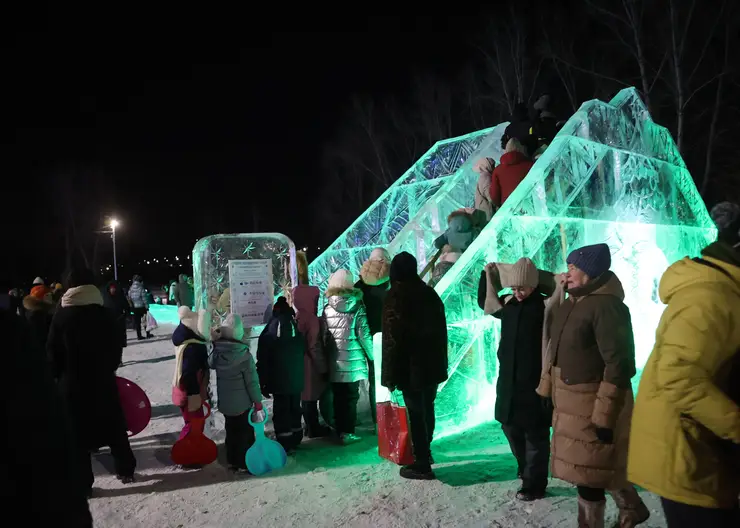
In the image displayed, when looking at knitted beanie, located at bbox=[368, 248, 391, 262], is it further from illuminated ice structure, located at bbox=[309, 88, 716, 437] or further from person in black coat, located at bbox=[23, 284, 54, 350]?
person in black coat, located at bbox=[23, 284, 54, 350]

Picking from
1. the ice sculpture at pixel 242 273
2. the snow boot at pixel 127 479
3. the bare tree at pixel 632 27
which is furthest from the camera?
the bare tree at pixel 632 27

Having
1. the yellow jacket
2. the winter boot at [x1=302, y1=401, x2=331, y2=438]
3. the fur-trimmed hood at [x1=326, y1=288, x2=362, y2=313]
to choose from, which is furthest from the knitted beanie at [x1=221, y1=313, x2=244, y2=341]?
the yellow jacket

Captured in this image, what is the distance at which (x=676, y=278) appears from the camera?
7.16ft

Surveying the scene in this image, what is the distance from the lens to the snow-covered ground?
3.96 m

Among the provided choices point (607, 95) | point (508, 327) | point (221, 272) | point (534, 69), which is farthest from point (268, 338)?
point (534, 69)

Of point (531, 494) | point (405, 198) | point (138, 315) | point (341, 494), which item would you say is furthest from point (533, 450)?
point (138, 315)

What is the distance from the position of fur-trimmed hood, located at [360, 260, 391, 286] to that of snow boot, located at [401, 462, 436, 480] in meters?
2.18

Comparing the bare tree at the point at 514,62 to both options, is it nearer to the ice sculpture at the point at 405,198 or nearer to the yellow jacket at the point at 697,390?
the ice sculpture at the point at 405,198

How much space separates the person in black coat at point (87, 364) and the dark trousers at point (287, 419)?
1.37 metres

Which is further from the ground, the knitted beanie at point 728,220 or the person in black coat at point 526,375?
the knitted beanie at point 728,220

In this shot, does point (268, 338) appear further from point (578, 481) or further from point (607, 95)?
point (607, 95)

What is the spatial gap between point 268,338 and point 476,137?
7506mm

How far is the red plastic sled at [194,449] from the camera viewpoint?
515 cm

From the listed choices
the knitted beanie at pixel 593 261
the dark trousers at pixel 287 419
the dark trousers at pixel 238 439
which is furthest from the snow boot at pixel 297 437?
the knitted beanie at pixel 593 261
